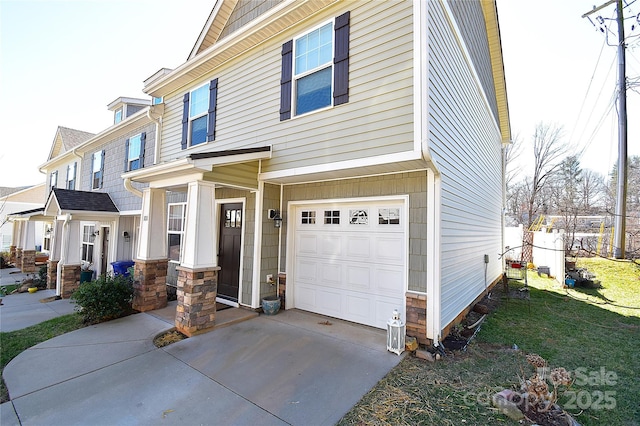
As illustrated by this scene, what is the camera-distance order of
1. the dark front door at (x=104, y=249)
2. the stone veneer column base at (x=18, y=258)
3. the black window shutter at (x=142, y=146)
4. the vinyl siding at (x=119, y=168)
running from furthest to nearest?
1. the stone veneer column base at (x=18, y=258)
2. the dark front door at (x=104, y=249)
3. the black window shutter at (x=142, y=146)
4. the vinyl siding at (x=119, y=168)

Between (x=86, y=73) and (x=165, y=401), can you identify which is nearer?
(x=165, y=401)

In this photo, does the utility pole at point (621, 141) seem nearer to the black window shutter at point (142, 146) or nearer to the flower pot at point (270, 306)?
the flower pot at point (270, 306)

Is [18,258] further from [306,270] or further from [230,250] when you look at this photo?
[306,270]

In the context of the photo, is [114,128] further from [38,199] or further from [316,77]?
[38,199]

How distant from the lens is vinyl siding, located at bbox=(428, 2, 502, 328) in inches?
182

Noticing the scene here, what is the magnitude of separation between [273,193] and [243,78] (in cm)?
271

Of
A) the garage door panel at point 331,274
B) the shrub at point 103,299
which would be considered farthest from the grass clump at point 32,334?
the garage door panel at point 331,274

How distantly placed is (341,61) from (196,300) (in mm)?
4766

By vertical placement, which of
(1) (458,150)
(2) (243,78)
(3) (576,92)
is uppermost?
(3) (576,92)

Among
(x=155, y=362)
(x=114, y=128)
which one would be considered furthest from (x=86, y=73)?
(x=155, y=362)

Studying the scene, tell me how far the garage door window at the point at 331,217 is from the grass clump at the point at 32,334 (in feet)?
16.7

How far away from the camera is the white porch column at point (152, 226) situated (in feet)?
20.8

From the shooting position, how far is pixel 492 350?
4.65m

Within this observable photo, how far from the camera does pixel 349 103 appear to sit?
4754 millimetres
